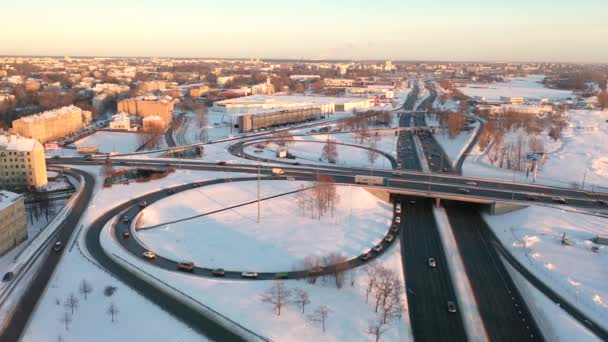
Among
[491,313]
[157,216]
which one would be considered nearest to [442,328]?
[491,313]

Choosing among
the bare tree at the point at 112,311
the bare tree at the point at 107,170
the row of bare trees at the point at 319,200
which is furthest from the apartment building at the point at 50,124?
the bare tree at the point at 112,311

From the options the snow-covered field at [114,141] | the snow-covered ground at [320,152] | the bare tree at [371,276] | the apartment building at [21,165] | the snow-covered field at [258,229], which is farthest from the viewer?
the snow-covered field at [114,141]

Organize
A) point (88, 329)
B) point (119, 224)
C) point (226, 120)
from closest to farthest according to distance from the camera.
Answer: point (88, 329), point (119, 224), point (226, 120)

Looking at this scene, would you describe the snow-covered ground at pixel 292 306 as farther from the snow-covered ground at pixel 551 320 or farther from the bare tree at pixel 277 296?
the snow-covered ground at pixel 551 320

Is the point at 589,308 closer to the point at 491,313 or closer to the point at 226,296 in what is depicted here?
the point at 491,313

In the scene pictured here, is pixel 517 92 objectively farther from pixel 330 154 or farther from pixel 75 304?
pixel 75 304
